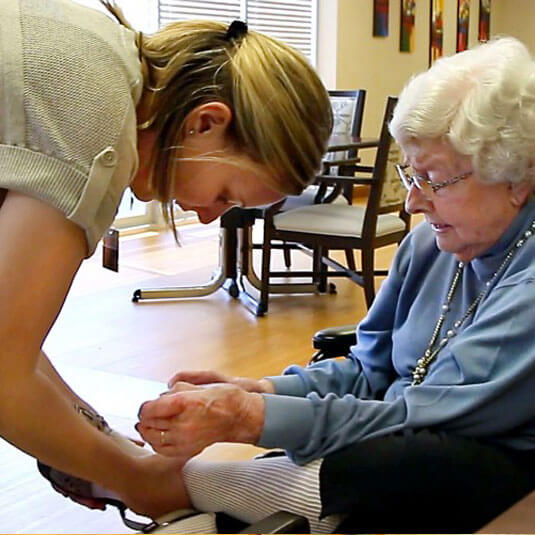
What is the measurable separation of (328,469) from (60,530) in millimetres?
974

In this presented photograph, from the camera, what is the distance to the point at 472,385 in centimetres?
132

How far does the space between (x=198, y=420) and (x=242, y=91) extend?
52 centimetres

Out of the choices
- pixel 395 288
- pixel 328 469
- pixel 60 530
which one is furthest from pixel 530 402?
pixel 60 530

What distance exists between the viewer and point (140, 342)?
3477 millimetres

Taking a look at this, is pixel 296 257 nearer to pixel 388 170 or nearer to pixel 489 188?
pixel 388 170

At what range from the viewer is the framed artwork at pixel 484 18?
995cm

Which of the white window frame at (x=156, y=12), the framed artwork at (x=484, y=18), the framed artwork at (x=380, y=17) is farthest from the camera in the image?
the framed artwork at (x=484, y=18)

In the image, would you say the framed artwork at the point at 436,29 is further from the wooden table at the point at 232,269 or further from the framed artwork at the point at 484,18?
the wooden table at the point at 232,269

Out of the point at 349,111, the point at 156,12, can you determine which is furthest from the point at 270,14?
the point at 349,111

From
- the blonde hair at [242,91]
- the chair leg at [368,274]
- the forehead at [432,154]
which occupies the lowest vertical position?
the chair leg at [368,274]

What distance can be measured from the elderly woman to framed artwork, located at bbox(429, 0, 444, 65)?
758 cm

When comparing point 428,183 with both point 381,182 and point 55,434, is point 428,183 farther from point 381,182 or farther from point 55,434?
point 381,182

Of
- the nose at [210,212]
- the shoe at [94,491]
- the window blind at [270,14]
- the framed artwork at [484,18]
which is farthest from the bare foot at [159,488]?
the framed artwork at [484,18]

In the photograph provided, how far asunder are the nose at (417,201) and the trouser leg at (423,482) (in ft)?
1.40
